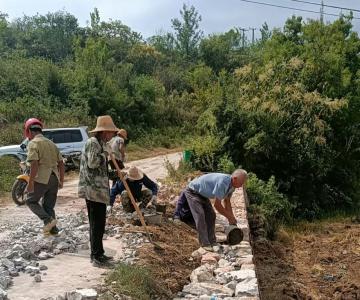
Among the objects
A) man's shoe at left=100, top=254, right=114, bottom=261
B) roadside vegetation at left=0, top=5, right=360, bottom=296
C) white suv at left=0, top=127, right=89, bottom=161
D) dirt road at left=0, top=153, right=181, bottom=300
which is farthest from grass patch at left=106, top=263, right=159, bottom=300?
white suv at left=0, top=127, right=89, bottom=161

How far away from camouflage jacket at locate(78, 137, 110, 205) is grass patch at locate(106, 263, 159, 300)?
94cm

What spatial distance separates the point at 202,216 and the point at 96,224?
2.01 meters

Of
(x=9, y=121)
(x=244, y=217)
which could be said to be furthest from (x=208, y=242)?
(x=9, y=121)

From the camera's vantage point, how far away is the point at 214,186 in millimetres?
7719

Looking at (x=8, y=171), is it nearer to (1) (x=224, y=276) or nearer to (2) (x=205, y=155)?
(2) (x=205, y=155)

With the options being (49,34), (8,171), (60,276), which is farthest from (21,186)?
(49,34)

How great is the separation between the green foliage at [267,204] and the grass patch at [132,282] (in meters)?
7.11

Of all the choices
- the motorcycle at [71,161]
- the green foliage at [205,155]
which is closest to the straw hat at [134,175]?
the green foliage at [205,155]

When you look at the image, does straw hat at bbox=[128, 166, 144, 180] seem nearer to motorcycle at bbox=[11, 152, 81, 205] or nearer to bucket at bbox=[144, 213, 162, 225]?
bucket at bbox=[144, 213, 162, 225]

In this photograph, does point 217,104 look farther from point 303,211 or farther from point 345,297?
point 345,297

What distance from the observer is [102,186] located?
21.1 ft

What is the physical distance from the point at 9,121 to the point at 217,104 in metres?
11.2

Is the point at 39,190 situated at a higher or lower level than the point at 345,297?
higher

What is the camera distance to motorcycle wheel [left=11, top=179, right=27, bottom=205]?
10953 mm
